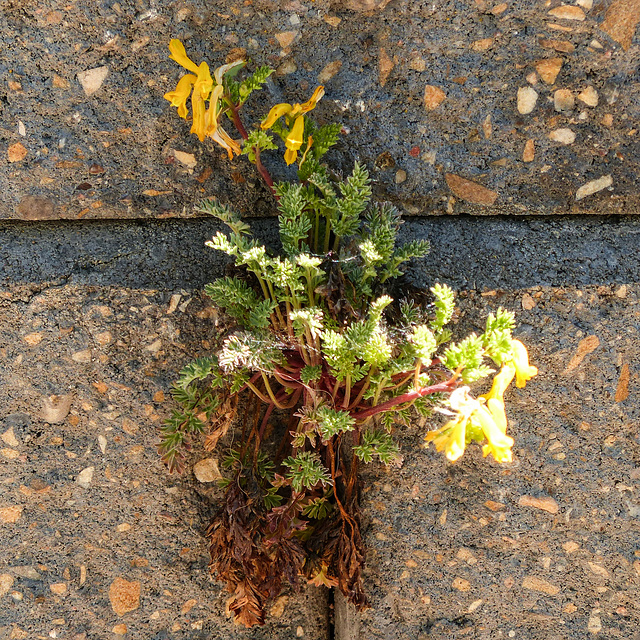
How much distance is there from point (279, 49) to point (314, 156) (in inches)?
9.2

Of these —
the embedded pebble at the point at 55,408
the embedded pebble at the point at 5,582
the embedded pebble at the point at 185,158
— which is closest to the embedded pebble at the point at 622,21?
the embedded pebble at the point at 185,158

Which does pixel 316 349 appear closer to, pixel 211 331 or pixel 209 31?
pixel 211 331

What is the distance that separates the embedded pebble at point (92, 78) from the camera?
1133mm

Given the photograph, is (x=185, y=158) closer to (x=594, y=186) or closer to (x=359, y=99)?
(x=359, y=99)

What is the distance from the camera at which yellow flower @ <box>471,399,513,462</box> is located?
2.66 feet

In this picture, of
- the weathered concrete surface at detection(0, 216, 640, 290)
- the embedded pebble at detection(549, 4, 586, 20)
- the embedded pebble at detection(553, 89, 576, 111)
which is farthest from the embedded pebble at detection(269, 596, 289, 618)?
the embedded pebble at detection(549, 4, 586, 20)

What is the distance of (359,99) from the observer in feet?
3.80

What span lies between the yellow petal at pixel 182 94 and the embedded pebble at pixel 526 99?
1.94ft

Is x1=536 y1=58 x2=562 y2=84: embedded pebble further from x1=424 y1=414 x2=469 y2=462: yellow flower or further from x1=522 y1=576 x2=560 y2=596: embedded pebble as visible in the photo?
x1=522 y1=576 x2=560 y2=596: embedded pebble

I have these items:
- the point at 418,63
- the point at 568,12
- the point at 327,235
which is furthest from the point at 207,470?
the point at 568,12

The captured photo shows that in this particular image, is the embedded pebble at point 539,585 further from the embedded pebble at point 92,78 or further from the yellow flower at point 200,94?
the embedded pebble at point 92,78

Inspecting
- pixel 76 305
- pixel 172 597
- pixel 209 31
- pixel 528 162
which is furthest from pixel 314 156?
pixel 172 597

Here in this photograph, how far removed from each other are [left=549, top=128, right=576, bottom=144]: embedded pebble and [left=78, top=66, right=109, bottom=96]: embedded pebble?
83 centimetres

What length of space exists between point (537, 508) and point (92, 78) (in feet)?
3.92
